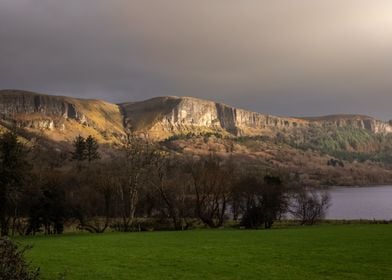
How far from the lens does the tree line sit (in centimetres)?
5806

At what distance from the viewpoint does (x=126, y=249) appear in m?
33.7

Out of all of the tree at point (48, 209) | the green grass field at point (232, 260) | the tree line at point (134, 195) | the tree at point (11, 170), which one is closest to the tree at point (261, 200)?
the tree line at point (134, 195)

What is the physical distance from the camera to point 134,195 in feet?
235

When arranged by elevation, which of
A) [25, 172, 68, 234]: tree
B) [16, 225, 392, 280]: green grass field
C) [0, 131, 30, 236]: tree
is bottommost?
[16, 225, 392, 280]: green grass field

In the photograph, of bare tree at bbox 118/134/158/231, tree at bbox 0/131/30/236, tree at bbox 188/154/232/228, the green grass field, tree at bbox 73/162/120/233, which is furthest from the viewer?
tree at bbox 188/154/232/228

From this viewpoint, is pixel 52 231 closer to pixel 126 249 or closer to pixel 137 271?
pixel 126 249

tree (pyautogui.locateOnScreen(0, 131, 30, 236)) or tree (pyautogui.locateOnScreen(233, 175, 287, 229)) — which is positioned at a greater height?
tree (pyautogui.locateOnScreen(0, 131, 30, 236))

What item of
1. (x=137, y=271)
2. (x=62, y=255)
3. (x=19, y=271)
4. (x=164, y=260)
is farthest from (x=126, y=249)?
(x=19, y=271)

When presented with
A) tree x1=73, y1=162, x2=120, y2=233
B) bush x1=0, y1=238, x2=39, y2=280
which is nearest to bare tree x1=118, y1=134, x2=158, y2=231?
tree x1=73, y1=162, x2=120, y2=233

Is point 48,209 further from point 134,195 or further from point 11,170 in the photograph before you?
point 134,195

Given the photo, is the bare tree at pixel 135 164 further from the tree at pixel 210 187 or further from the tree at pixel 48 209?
the tree at pixel 48 209

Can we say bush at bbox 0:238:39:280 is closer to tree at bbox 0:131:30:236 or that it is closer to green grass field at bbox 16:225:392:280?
green grass field at bbox 16:225:392:280

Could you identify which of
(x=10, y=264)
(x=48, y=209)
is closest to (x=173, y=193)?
(x=48, y=209)

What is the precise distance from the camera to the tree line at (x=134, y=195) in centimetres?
5806
